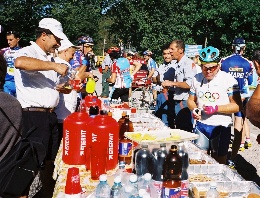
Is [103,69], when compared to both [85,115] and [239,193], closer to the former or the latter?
[85,115]

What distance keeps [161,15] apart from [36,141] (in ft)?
75.8

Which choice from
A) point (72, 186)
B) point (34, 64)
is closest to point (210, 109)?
point (34, 64)

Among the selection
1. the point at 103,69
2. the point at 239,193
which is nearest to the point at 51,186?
the point at 239,193

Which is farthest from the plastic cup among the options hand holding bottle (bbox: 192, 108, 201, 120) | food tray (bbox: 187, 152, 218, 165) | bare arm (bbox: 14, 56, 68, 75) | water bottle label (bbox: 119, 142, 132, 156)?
food tray (bbox: 187, 152, 218, 165)

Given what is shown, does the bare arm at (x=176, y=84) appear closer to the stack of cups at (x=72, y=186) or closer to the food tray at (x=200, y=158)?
the food tray at (x=200, y=158)

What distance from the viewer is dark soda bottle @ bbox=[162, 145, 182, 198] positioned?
6.99 ft

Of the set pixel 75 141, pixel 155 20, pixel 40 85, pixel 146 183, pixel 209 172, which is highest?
pixel 155 20

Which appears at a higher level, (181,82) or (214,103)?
(181,82)

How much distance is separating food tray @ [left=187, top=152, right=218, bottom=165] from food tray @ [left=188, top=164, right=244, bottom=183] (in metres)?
0.12

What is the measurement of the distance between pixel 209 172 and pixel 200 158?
36 centimetres

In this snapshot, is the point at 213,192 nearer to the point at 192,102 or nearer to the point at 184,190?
the point at 184,190

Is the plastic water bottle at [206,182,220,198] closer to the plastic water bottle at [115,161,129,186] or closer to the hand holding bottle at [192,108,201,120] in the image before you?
the plastic water bottle at [115,161,129,186]

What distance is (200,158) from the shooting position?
3.14 m

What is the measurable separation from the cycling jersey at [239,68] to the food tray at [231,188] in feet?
13.5
